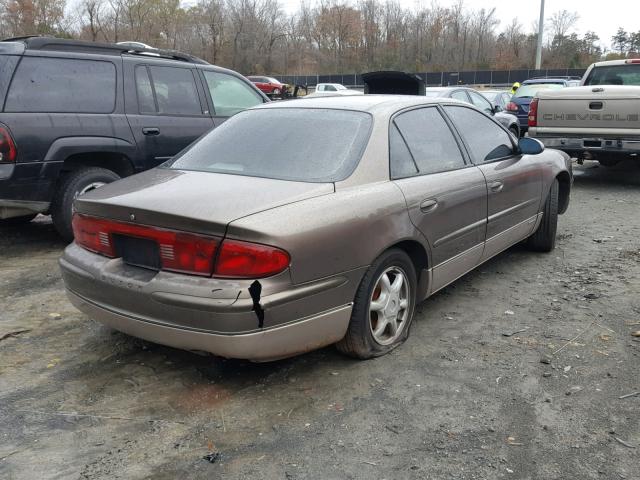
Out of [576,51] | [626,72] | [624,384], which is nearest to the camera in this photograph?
[624,384]

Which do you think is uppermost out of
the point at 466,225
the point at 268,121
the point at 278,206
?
the point at 268,121

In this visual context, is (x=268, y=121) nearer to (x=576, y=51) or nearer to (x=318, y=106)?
(x=318, y=106)

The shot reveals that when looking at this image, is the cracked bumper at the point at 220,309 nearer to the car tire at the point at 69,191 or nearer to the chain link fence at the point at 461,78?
the car tire at the point at 69,191

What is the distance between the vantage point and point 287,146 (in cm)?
361

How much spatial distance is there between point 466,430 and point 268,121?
228 centimetres

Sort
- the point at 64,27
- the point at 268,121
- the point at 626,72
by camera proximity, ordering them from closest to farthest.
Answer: the point at 268,121 < the point at 626,72 < the point at 64,27

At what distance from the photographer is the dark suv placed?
16.9 feet

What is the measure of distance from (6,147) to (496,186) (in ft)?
13.3

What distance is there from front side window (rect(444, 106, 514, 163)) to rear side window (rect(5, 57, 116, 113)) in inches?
134

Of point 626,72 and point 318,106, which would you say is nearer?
point 318,106

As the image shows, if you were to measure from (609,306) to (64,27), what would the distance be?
64.3 metres

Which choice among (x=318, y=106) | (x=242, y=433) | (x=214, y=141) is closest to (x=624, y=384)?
(x=242, y=433)

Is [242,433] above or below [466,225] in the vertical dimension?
below

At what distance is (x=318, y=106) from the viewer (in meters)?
3.98
